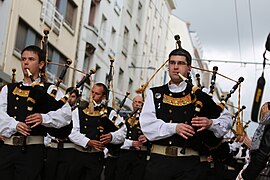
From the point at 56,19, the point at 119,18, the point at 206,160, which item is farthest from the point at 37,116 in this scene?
the point at 119,18

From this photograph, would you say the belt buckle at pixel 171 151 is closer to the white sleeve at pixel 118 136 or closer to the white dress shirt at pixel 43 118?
the white dress shirt at pixel 43 118

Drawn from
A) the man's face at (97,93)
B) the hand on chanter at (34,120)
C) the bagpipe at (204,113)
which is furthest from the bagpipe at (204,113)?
the man's face at (97,93)

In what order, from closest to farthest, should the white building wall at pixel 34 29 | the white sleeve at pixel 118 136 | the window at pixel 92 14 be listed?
the white sleeve at pixel 118 136 < the white building wall at pixel 34 29 < the window at pixel 92 14

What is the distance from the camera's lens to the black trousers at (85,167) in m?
9.23

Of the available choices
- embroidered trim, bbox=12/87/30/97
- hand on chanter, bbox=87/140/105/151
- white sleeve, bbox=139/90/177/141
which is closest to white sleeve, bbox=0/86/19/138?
embroidered trim, bbox=12/87/30/97

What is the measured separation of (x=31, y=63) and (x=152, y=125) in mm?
1594

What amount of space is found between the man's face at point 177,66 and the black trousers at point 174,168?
0.92 metres

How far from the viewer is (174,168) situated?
21.2 ft

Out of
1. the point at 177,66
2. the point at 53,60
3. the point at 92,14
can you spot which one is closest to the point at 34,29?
the point at 53,60

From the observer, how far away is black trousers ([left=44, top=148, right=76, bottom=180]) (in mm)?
9312

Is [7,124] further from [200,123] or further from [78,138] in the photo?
[78,138]

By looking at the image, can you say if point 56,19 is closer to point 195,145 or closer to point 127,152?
point 127,152

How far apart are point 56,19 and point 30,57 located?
17544 millimetres

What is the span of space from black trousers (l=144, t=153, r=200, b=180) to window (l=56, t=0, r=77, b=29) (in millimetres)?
18870
